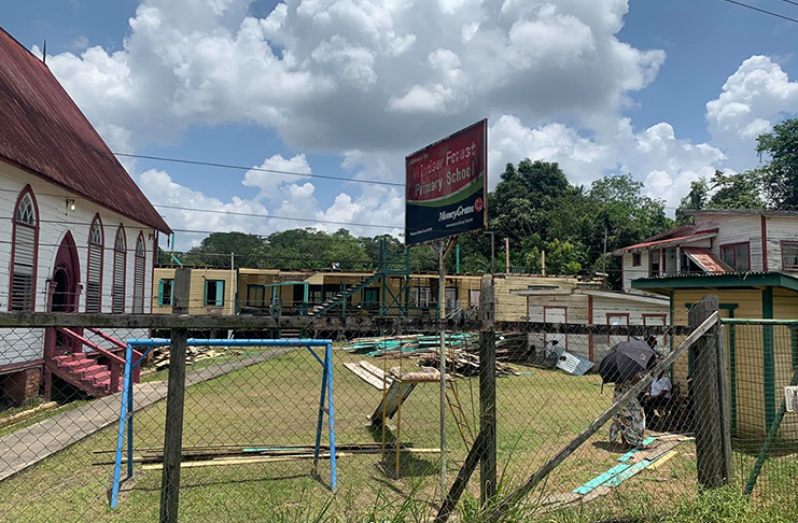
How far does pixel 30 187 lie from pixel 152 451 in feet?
26.3

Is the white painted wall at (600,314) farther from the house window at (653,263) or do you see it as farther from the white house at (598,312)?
the house window at (653,263)

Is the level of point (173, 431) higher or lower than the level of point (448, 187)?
lower

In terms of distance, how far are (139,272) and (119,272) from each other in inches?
78.2

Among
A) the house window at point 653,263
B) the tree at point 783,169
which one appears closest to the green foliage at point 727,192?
the tree at point 783,169

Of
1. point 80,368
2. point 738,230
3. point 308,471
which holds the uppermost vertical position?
point 738,230

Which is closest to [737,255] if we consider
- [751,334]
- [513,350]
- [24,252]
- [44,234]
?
[513,350]

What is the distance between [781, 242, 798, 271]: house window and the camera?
25.5 metres

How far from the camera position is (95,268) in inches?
651

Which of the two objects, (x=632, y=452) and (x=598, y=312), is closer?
(x=632, y=452)

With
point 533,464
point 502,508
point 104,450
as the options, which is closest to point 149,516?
point 104,450

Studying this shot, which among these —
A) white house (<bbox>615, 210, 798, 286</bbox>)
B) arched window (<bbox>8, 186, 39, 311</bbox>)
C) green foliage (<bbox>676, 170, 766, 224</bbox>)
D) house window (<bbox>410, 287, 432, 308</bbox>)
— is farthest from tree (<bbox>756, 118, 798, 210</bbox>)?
arched window (<bbox>8, 186, 39, 311</bbox>)

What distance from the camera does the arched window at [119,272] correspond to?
1792 cm

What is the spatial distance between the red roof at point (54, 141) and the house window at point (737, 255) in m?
26.3

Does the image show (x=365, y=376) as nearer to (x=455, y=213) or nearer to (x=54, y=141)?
(x=455, y=213)
